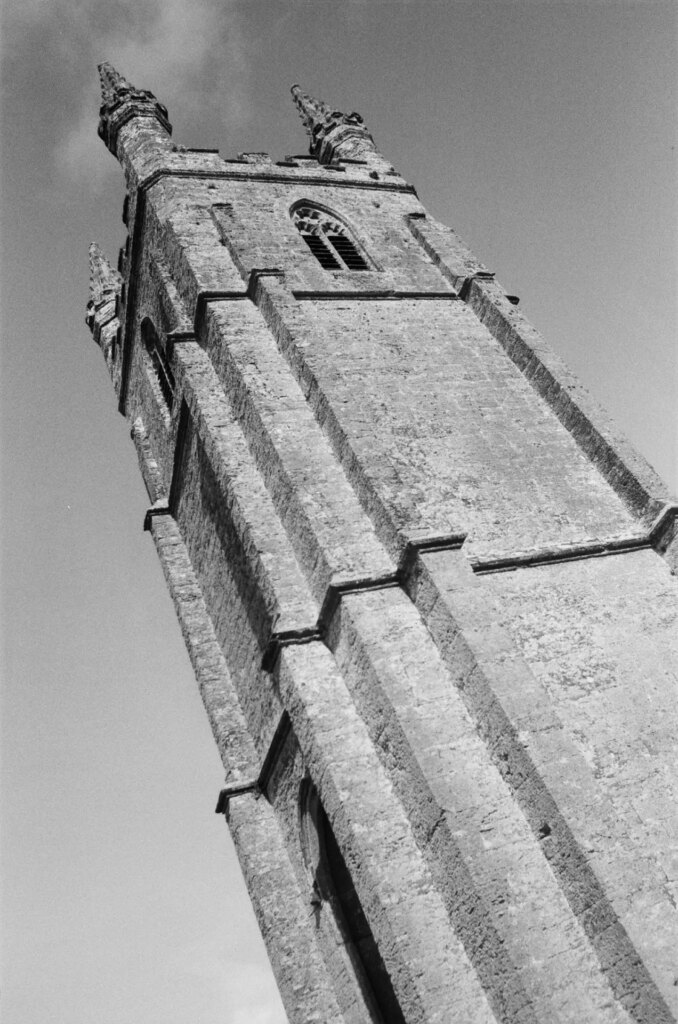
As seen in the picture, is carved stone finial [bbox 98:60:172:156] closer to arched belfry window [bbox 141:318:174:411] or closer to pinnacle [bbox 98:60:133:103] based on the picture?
pinnacle [bbox 98:60:133:103]

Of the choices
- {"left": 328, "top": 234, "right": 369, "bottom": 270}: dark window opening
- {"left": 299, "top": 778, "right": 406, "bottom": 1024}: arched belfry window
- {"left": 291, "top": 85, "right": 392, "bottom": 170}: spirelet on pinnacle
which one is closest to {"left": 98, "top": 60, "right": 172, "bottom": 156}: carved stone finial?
{"left": 291, "top": 85, "right": 392, "bottom": 170}: spirelet on pinnacle

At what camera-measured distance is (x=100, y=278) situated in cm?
1852

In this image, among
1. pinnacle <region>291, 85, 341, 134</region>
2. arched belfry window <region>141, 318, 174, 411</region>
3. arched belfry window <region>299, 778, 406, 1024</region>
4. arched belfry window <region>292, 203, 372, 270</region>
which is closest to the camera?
arched belfry window <region>299, 778, 406, 1024</region>

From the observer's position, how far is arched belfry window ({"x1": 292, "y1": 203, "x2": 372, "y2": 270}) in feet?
44.4

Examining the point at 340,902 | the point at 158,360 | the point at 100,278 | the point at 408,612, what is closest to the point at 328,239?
the point at 158,360

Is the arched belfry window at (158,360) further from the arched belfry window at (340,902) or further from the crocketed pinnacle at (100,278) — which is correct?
the arched belfry window at (340,902)

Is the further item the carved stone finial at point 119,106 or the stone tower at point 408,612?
the carved stone finial at point 119,106

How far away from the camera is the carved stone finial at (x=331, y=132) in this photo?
1836 cm

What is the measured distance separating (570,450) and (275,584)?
420cm

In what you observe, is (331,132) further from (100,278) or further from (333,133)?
(100,278)

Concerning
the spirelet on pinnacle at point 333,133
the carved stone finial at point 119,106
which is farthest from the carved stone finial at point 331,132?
the carved stone finial at point 119,106

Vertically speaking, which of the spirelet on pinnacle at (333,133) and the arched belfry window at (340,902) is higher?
the spirelet on pinnacle at (333,133)

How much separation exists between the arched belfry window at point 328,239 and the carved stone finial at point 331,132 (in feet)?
12.7

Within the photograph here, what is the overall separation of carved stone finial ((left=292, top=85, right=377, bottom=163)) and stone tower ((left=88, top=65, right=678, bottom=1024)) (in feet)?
13.9
